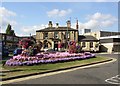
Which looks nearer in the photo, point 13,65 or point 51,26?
point 13,65

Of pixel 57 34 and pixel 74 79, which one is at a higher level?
pixel 57 34

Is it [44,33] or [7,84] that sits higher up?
[44,33]

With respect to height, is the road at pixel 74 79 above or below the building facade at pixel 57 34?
below

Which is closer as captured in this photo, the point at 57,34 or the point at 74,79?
the point at 74,79

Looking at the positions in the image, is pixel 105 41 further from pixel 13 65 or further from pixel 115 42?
pixel 13 65

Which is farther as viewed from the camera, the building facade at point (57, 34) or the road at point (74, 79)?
the building facade at point (57, 34)

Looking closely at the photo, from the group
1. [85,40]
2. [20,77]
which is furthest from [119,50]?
[20,77]

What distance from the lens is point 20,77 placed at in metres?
15.0

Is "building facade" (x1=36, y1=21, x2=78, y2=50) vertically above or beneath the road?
above

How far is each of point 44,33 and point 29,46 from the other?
153 ft

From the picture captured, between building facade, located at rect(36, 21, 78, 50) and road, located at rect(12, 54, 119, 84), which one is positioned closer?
road, located at rect(12, 54, 119, 84)

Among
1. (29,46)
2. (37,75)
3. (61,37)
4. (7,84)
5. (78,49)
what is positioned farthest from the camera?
(61,37)

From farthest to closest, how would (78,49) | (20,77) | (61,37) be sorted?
1. (61,37)
2. (78,49)
3. (20,77)

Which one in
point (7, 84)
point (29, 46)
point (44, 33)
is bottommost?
point (7, 84)
